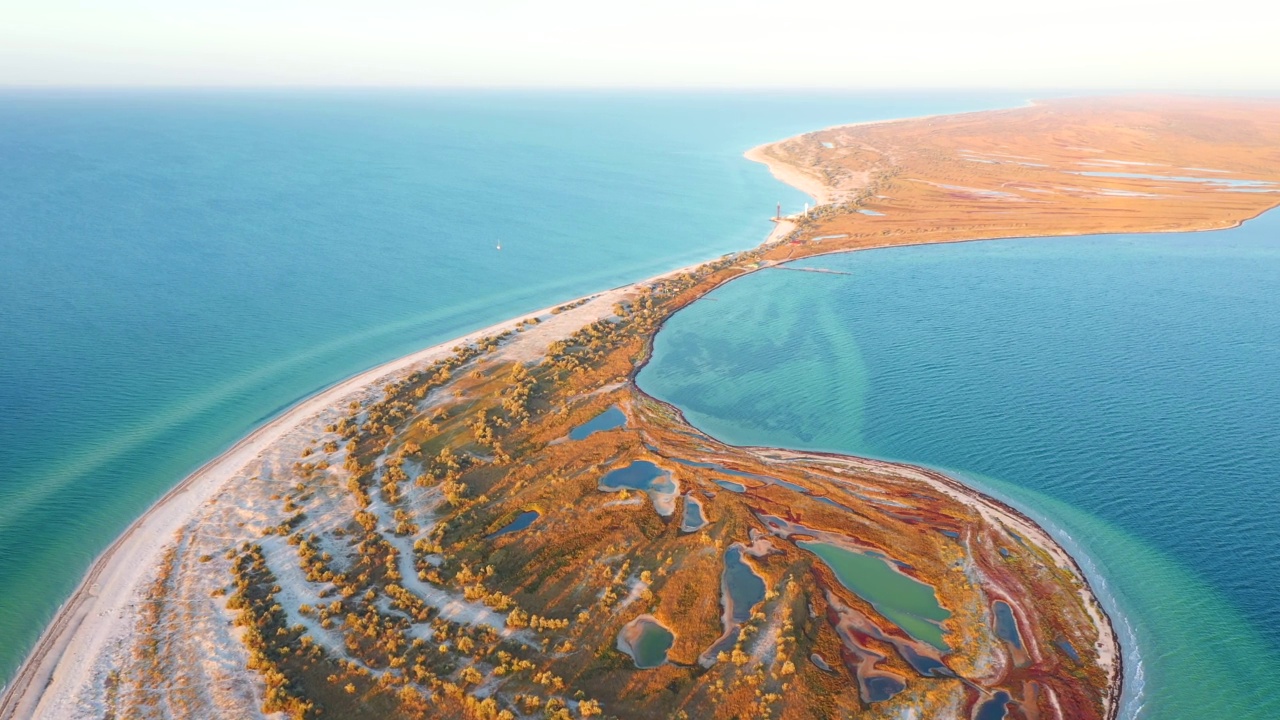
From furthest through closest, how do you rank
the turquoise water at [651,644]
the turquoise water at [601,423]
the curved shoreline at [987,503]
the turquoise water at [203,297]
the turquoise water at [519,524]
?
1. the turquoise water at [601,423]
2. the turquoise water at [203,297]
3. the turquoise water at [519,524]
4. the turquoise water at [651,644]
5. the curved shoreline at [987,503]

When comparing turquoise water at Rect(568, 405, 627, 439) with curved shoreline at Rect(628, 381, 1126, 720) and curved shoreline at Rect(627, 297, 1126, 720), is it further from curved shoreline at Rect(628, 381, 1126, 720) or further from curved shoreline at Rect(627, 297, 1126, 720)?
curved shoreline at Rect(627, 297, 1126, 720)

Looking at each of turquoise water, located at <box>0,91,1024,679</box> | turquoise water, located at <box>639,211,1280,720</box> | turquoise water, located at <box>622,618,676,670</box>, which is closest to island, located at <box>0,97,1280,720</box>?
turquoise water, located at <box>622,618,676,670</box>

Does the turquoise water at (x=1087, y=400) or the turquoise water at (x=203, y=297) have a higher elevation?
the turquoise water at (x=203, y=297)

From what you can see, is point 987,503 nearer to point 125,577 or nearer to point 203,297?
point 125,577

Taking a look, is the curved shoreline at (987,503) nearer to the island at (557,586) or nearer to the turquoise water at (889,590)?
the island at (557,586)

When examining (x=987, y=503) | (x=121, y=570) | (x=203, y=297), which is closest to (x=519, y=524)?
(x=121, y=570)

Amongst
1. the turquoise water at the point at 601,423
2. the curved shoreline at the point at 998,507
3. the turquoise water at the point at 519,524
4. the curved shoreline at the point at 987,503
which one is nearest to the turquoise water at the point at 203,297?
the turquoise water at the point at 519,524

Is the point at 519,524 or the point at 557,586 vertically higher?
the point at 519,524
